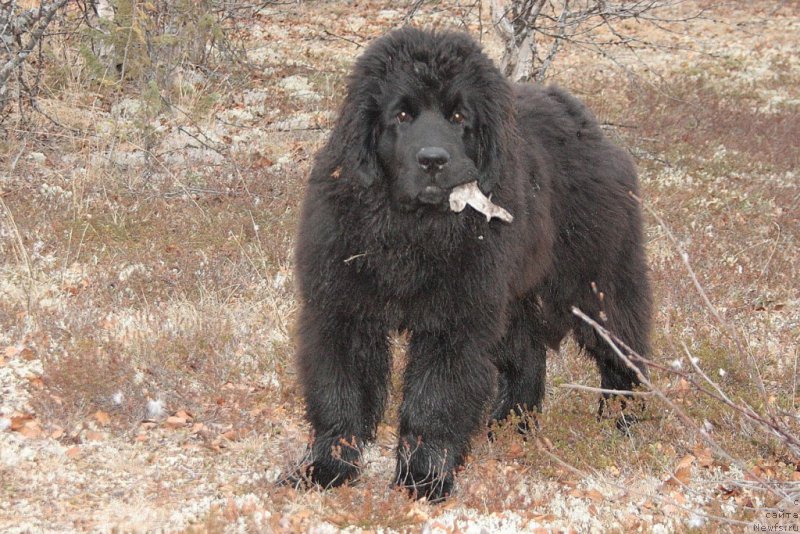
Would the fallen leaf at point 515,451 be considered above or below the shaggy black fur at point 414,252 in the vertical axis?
below

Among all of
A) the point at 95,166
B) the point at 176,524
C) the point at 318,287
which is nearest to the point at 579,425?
the point at 318,287

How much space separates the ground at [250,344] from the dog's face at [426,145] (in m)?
0.86

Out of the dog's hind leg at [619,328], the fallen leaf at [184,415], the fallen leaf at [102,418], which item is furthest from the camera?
the dog's hind leg at [619,328]

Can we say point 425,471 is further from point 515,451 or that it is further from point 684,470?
point 684,470

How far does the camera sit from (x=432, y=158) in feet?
12.2

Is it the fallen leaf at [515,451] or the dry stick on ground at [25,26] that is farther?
the dry stick on ground at [25,26]

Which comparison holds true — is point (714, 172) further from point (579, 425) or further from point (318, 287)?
point (318, 287)

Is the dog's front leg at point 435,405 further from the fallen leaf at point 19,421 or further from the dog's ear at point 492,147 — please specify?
the fallen leaf at point 19,421

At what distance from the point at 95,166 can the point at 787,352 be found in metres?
6.50

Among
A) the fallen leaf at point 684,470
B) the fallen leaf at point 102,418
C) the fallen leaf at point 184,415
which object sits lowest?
the fallen leaf at point 102,418

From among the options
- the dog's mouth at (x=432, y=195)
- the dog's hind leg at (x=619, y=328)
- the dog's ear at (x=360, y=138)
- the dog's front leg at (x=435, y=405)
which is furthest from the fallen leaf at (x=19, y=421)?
the dog's hind leg at (x=619, y=328)

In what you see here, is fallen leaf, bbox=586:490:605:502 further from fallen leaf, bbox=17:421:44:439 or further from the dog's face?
fallen leaf, bbox=17:421:44:439

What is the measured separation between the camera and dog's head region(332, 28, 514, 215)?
12.7 feet

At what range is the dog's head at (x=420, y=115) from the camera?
12.7ft
